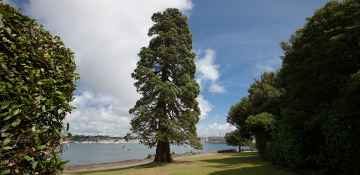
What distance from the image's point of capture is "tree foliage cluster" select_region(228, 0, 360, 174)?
8586 millimetres

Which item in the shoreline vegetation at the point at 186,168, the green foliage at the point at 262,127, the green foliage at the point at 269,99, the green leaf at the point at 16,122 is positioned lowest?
the shoreline vegetation at the point at 186,168

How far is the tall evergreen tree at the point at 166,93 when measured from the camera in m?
16.3

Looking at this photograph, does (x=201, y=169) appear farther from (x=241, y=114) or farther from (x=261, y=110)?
(x=241, y=114)

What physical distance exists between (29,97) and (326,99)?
15.2 m

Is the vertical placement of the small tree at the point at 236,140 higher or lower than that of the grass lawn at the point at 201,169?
lower

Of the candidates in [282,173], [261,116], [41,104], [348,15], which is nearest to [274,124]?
[261,116]

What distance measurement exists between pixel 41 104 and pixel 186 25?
20.0 m

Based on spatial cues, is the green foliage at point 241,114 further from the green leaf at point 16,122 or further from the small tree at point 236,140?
the green leaf at point 16,122

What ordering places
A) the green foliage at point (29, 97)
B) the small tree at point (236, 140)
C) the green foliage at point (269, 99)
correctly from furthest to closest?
1. the small tree at point (236, 140)
2. the green foliage at point (269, 99)
3. the green foliage at point (29, 97)

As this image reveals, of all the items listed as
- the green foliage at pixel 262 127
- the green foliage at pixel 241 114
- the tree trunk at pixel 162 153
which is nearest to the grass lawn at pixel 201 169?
the tree trunk at pixel 162 153

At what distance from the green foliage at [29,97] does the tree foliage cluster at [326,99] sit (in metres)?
11.0

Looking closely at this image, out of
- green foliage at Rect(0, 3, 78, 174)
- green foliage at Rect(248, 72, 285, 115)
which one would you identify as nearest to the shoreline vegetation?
green foliage at Rect(248, 72, 285, 115)

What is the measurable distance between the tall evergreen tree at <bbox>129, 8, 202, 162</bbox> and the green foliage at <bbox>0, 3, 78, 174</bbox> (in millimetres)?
12361

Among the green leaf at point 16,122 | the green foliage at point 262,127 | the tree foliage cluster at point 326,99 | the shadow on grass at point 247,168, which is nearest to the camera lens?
the green leaf at point 16,122
